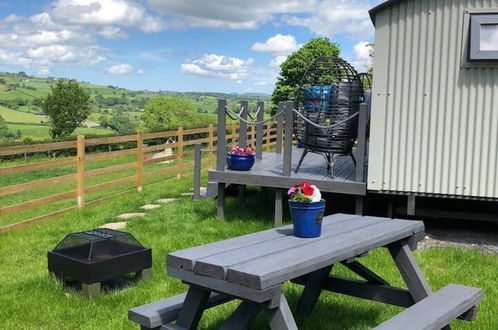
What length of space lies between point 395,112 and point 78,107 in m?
43.8

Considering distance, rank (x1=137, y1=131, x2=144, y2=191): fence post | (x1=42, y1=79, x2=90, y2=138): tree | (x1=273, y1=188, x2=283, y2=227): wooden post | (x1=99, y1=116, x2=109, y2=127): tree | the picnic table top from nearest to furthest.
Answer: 1. the picnic table top
2. (x1=273, y1=188, x2=283, y2=227): wooden post
3. (x1=137, y1=131, x2=144, y2=191): fence post
4. (x1=42, y1=79, x2=90, y2=138): tree
5. (x1=99, y1=116, x2=109, y2=127): tree

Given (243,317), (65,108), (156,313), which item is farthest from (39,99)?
(243,317)

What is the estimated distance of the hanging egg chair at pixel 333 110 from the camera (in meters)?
7.22

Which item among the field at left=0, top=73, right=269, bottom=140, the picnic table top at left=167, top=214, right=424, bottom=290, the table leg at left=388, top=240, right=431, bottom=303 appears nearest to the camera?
the picnic table top at left=167, top=214, right=424, bottom=290

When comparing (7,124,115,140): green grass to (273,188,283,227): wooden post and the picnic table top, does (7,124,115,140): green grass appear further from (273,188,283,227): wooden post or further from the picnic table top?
the picnic table top

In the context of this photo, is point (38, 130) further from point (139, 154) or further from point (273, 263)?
point (273, 263)

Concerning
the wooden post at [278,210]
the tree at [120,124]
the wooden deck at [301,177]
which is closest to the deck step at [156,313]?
the wooden deck at [301,177]

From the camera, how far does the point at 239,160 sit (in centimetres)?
757

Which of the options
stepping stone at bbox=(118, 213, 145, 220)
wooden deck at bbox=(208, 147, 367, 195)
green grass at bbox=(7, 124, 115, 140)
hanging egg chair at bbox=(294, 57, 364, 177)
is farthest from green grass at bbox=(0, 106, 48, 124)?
hanging egg chair at bbox=(294, 57, 364, 177)

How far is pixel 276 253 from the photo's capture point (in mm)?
2773

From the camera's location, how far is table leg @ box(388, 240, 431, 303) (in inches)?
142

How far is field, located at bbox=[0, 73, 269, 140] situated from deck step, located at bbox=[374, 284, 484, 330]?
39.3 m

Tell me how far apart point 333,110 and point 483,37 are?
1997 mm

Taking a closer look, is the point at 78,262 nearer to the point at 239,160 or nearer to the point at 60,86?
the point at 239,160
